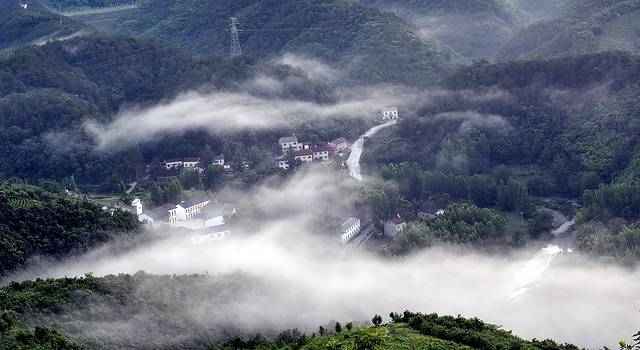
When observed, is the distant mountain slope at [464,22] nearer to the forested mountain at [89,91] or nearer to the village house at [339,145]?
the forested mountain at [89,91]

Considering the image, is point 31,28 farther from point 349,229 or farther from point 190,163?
point 349,229

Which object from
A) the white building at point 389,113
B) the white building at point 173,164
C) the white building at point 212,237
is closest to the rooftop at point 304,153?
the white building at point 173,164

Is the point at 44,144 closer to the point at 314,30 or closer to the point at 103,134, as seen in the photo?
the point at 103,134

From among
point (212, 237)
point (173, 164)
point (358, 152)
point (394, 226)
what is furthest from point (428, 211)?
point (173, 164)

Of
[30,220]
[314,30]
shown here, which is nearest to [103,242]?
[30,220]

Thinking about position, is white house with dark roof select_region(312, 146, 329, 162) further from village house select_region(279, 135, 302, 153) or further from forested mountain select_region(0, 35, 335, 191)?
forested mountain select_region(0, 35, 335, 191)
